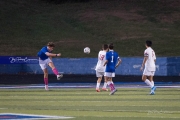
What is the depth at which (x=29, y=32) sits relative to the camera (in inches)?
2389

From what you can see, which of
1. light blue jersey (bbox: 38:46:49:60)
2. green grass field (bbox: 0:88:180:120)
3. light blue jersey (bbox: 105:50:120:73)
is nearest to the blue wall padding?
light blue jersey (bbox: 38:46:49:60)

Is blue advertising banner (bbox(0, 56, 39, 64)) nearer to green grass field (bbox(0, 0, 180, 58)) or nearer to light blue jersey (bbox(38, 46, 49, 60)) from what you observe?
green grass field (bbox(0, 0, 180, 58))

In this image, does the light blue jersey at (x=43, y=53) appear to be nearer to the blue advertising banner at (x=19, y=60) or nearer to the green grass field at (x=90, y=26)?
the blue advertising banner at (x=19, y=60)

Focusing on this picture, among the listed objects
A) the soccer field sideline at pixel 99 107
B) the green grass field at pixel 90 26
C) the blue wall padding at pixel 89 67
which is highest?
the green grass field at pixel 90 26

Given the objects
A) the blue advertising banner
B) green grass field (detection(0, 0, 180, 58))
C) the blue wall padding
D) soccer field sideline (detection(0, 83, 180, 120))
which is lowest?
soccer field sideline (detection(0, 83, 180, 120))

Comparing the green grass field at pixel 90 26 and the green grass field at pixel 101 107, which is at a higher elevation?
the green grass field at pixel 90 26

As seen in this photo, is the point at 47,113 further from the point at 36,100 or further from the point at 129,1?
the point at 129,1

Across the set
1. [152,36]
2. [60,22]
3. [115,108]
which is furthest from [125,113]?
[60,22]

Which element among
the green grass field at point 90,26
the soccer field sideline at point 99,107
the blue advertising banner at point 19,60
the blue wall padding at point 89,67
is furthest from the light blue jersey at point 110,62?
the green grass field at point 90,26

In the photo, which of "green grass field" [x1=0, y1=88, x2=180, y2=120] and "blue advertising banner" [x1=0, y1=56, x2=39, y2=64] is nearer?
"green grass field" [x1=0, y1=88, x2=180, y2=120]

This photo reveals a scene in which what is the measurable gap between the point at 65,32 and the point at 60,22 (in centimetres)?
367

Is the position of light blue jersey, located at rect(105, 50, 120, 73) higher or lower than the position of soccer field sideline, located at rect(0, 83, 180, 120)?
higher

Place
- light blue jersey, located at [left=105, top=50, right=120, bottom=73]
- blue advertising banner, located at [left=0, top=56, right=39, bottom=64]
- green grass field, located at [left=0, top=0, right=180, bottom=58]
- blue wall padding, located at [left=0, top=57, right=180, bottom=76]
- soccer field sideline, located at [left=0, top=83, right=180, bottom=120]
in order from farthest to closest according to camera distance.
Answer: green grass field, located at [left=0, top=0, right=180, bottom=58]
blue advertising banner, located at [left=0, top=56, right=39, bottom=64]
blue wall padding, located at [left=0, top=57, right=180, bottom=76]
light blue jersey, located at [left=105, top=50, right=120, bottom=73]
soccer field sideline, located at [left=0, top=83, right=180, bottom=120]

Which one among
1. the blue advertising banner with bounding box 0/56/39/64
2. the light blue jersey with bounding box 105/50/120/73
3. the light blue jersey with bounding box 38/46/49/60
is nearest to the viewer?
the light blue jersey with bounding box 105/50/120/73
